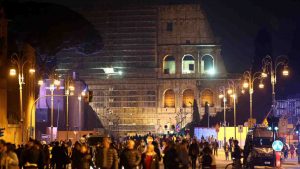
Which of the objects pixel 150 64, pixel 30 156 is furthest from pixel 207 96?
pixel 30 156

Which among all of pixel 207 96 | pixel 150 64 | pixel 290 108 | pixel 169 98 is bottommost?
pixel 290 108

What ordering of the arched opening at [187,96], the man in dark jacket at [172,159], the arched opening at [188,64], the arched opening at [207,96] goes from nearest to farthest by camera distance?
the man in dark jacket at [172,159], the arched opening at [207,96], the arched opening at [187,96], the arched opening at [188,64]

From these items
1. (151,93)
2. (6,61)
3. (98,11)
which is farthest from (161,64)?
(6,61)

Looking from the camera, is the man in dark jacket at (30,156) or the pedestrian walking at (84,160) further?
the man in dark jacket at (30,156)

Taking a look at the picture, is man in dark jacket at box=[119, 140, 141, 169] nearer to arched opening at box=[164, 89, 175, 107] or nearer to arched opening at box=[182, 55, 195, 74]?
arched opening at box=[164, 89, 175, 107]

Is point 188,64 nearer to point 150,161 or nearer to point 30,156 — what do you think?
point 30,156

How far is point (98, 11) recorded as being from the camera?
11031 centimetres

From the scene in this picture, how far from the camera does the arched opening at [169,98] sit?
10794cm

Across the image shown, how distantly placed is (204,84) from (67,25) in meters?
48.9

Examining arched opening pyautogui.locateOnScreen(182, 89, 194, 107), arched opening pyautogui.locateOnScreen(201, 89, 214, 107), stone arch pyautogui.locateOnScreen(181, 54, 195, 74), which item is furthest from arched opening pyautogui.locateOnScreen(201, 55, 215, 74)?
arched opening pyautogui.locateOnScreen(182, 89, 194, 107)

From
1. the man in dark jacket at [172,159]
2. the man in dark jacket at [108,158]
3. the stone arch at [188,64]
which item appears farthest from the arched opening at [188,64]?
the man in dark jacket at [108,158]

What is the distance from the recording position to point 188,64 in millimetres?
110250

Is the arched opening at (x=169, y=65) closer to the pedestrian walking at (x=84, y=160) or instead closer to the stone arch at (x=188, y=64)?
the stone arch at (x=188, y=64)

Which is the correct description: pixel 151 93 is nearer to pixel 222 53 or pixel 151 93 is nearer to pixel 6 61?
pixel 222 53
